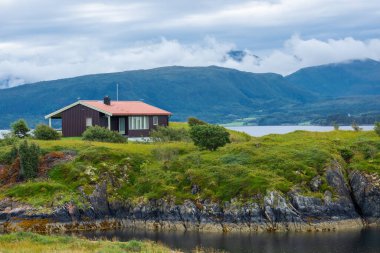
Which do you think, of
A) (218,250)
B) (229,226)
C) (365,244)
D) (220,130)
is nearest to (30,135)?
(220,130)

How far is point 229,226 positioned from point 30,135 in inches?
1763

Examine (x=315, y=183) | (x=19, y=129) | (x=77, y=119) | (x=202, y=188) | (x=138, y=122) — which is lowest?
(x=202, y=188)

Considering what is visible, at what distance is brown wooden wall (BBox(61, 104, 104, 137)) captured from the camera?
3711 inches

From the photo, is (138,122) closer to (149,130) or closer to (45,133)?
(149,130)

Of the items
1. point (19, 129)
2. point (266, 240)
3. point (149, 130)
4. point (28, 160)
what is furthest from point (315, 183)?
point (19, 129)

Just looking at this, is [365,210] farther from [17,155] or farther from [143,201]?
[17,155]

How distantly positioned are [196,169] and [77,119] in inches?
1484

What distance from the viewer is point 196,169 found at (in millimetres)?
63625

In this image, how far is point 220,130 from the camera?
73062mm

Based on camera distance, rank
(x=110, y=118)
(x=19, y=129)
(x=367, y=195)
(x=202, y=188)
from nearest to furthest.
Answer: (x=367, y=195), (x=202, y=188), (x=19, y=129), (x=110, y=118)

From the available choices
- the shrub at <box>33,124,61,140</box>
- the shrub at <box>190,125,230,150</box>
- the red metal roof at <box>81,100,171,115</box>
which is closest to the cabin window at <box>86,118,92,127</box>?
the red metal roof at <box>81,100,171,115</box>

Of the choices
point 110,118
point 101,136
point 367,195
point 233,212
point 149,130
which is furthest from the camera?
point 149,130

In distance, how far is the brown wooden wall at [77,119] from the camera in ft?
309

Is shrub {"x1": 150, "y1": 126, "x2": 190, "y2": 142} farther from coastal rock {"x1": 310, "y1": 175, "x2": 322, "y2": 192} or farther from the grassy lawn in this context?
the grassy lawn
